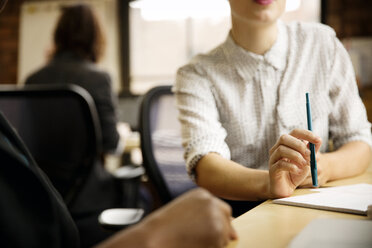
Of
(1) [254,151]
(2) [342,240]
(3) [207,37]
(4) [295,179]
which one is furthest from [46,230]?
(3) [207,37]

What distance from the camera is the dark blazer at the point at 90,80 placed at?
6.68ft

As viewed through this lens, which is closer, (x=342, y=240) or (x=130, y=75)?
(x=342, y=240)

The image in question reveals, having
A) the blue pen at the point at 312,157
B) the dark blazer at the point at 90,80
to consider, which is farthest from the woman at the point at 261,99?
the dark blazer at the point at 90,80

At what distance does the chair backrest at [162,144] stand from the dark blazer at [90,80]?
30.3 inches

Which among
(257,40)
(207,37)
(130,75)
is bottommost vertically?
(130,75)

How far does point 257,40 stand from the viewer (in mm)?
1050

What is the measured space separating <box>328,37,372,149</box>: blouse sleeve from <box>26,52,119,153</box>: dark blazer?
122 centimetres

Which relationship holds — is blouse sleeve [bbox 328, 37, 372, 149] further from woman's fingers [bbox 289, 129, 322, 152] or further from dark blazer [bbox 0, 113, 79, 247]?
dark blazer [bbox 0, 113, 79, 247]

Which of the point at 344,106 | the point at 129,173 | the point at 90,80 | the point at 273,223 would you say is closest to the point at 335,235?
the point at 273,223

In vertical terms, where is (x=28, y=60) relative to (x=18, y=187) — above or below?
below

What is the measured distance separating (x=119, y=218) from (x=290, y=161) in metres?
0.49

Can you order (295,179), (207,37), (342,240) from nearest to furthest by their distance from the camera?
(342,240), (295,179), (207,37)

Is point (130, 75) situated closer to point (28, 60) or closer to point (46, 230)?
point (28, 60)

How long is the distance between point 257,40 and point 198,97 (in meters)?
0.20
